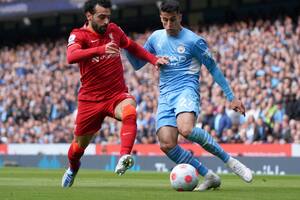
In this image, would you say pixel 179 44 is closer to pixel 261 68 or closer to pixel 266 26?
pixel 261 68

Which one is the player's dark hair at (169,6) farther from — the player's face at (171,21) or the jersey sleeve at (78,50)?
the jersey sleeve at (78,50)

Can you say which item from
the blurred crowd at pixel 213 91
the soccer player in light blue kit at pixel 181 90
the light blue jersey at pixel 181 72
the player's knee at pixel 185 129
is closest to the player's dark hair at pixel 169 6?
the soccer player in light blue kit at pixel 181 90

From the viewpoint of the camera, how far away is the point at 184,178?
1159 cm

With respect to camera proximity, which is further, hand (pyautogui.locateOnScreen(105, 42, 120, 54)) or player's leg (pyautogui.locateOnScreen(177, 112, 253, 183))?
player's leg (pyautogui.locateOnScreen(177, 112, 253, 183))

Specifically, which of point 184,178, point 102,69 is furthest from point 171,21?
point 184,178

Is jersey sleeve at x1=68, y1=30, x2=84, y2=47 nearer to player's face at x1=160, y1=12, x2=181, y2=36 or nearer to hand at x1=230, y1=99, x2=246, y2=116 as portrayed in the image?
player's face at x1=160, y1=12, x2=181, y2=36

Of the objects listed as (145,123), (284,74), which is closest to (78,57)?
(284,74)

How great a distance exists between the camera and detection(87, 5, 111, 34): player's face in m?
12.4

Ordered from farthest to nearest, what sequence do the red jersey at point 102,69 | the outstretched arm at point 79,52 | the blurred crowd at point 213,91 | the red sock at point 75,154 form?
1. the blurred crowd at point 213,91
2. the red sock at point 75,154
3. the red jersey at point 102,69
4. the outstretched arm at point 79,52

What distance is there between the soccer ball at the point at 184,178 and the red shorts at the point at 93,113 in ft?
4.71

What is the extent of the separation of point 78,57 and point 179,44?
1.46m

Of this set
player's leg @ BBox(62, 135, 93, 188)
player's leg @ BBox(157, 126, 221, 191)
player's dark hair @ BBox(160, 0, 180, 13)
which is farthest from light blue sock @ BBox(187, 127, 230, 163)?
player's leg @ BBox(62, 135, 93, 188)

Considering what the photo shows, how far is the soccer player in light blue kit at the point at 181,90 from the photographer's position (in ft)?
39.6

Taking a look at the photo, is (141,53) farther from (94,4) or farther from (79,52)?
(79,52)
